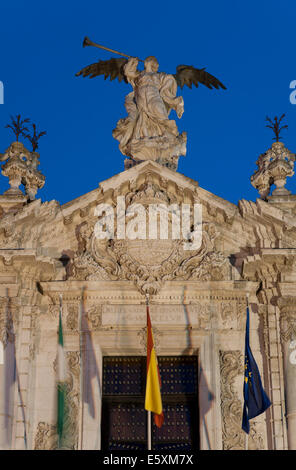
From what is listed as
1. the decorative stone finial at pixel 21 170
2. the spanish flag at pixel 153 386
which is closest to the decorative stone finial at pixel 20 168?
the decorative stone finial at pixel 21 170

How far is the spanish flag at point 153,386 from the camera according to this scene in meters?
14.5

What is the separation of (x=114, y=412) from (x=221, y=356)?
2.13 m

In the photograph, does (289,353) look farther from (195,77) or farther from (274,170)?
(195,77)

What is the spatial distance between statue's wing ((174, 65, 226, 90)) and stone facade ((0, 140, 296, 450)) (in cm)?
343

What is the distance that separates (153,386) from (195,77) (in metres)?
7.92

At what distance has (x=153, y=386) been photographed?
14.7 metres

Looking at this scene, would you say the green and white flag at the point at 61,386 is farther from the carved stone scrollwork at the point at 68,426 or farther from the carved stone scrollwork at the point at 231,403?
the carved stone scrollwork at the point at 231,403

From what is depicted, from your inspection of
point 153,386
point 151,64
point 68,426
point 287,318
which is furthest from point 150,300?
point 151,64

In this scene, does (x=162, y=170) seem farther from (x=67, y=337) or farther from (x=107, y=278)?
(x=67, y=337)

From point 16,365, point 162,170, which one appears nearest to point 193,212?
point 162,170

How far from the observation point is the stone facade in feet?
50.0

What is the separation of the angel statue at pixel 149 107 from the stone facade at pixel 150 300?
108 centimetres

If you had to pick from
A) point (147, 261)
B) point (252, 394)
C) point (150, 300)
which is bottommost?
point (252, 394)
